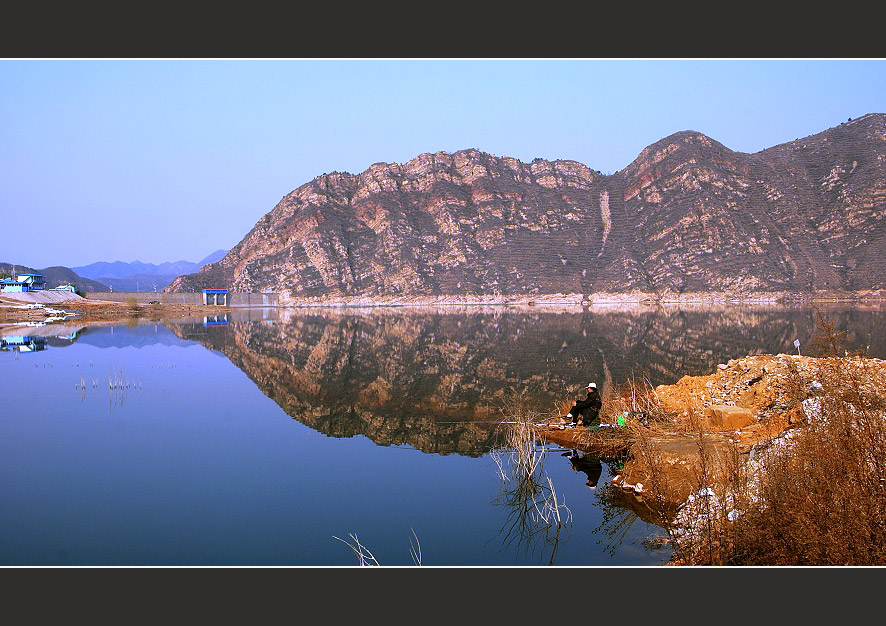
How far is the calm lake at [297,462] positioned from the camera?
26.3ft

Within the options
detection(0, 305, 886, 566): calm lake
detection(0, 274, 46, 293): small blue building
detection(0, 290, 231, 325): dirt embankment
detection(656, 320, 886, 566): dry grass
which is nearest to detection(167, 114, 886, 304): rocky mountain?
detection(0, 290, 231, 325): dirt embankment

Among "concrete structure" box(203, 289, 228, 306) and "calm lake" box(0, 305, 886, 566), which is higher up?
"concrete structure" box(203, 289, 228, 306)

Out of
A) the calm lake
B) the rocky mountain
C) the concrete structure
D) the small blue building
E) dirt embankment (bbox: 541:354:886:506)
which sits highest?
the rocky mountain

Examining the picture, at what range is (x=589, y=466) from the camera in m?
11.5

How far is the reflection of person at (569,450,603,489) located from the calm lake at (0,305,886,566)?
0.45 ft

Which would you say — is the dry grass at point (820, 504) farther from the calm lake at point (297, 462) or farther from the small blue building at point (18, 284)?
the small blue building at point (18, 284)

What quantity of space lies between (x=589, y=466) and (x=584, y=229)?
119m

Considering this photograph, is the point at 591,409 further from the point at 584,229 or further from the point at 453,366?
the point at 584,229

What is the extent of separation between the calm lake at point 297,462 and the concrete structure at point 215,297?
74.9 metres

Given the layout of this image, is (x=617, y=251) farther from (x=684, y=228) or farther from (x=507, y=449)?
(x=507, y=449)

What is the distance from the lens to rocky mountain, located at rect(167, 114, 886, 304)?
4018 inches

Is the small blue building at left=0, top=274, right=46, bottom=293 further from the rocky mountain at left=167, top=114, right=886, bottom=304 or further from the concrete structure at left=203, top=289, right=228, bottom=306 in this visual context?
the rocky mountain at left=167, top=114, right=886, bottom=304

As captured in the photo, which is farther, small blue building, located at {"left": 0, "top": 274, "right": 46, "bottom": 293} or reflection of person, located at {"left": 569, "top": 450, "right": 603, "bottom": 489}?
small blue building, located at {"left": 0, "top": 274, "right": 46, "bottom": 293}

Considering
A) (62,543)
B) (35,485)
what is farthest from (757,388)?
(35,485)
